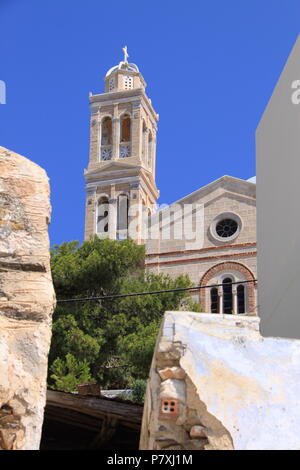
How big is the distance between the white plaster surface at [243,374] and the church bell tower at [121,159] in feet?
95.2

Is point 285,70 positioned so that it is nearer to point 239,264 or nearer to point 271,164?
point 271,164

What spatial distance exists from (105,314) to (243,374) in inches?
754

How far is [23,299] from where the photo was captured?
3.70 meters

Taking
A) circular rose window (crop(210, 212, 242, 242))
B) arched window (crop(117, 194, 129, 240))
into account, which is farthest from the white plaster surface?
arched window (crop(117, 194, 129, 240))

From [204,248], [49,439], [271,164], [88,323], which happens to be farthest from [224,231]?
[49,439]

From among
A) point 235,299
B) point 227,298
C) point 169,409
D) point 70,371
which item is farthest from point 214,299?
point 169,409

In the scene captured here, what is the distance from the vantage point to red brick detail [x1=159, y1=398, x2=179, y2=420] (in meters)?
3.34

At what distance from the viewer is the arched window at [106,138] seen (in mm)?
37969

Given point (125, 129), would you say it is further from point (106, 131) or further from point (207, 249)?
point (207, 249)

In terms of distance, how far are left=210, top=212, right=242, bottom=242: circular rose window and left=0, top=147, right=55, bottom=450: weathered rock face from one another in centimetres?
2617

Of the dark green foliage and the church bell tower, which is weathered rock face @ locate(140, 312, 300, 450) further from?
the church bell tower

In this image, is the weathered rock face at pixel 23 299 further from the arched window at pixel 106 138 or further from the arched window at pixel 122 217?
the arched window at pixel 106 138
